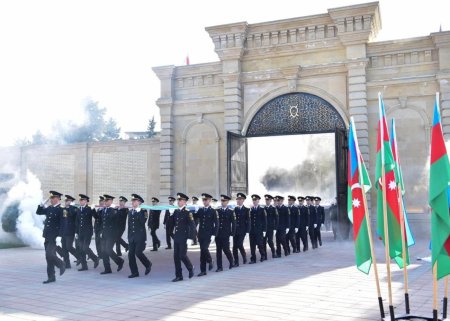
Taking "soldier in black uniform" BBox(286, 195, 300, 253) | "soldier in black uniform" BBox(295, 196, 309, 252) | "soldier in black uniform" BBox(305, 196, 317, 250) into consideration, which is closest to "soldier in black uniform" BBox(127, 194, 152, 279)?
"soldier in black uniform" BBox(286, 195, 300, 253)

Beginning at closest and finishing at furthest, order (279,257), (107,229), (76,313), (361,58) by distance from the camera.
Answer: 1. (76,313)
2. (107,229)
3. (279,257)
4. (361,58)

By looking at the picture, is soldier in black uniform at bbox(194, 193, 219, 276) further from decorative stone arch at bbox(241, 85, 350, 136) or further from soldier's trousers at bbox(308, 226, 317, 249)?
decorative stone arch at bbox(241, 85, 350, 136)

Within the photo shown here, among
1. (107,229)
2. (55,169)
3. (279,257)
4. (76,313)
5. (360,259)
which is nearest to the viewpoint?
(360,259)

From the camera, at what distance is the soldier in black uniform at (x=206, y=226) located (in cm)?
984

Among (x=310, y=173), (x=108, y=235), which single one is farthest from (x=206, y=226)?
(x=310, y=173)

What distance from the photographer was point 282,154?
34812 mm

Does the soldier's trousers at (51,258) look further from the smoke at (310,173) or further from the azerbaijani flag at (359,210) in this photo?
the smoke at (310,173)

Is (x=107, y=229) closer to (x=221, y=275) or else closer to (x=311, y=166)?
(x=221, y=275)

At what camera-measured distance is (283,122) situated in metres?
18.7

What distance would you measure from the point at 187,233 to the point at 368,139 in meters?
10.1

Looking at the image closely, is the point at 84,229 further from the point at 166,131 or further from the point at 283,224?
the point at 166,131

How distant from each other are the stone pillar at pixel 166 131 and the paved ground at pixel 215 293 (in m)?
9.15

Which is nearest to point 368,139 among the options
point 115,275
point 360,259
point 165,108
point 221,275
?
point 165,108

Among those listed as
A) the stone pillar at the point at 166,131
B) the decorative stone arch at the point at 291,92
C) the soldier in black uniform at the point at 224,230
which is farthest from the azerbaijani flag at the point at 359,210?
the stone pillar at the point at 166,131
